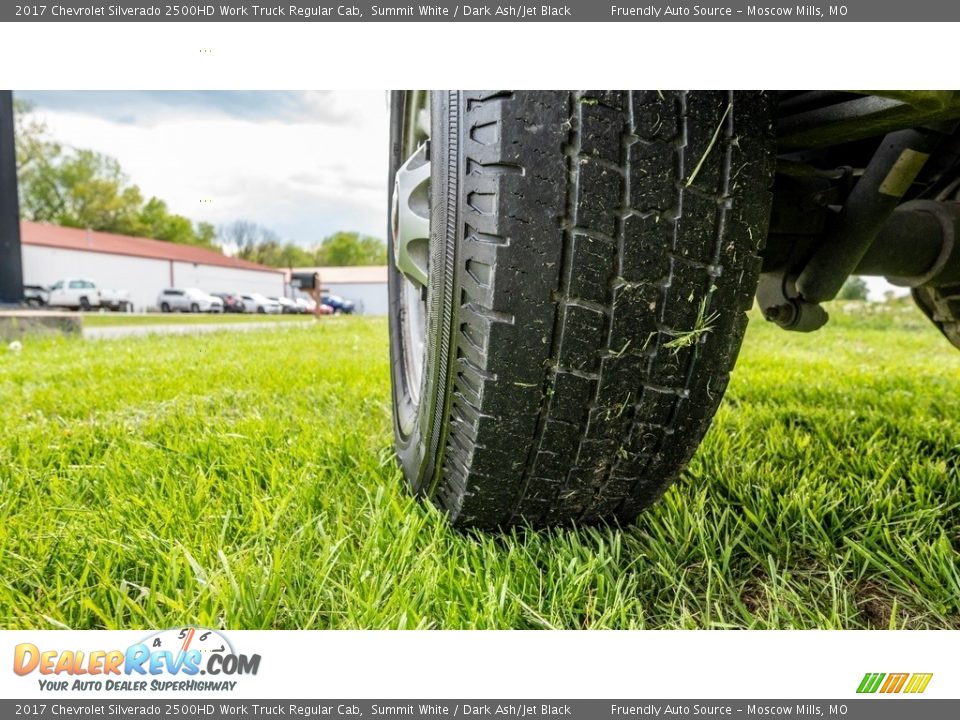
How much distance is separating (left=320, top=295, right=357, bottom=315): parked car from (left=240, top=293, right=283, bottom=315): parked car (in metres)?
3.27

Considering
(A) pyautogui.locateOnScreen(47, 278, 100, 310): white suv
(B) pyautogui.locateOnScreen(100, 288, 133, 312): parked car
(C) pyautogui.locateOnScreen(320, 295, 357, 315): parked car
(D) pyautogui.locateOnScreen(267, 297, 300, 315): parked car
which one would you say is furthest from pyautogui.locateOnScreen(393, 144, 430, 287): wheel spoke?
(C) pyautogui.locateOnScreen(320, 295, 357, 315): parked car

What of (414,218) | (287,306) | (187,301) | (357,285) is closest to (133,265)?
(187,301)

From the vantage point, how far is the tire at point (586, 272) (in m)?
0.58

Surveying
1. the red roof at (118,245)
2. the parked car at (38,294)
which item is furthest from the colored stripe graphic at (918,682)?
the red roof at (118,245)

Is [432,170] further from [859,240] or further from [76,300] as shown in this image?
[76,300]

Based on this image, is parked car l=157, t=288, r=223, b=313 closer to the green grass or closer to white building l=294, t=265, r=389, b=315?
white building l=294, t=265, r=389, b=315

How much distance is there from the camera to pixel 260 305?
21.2 m

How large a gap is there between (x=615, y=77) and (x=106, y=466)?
111 centimetres

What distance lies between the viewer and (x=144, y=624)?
647 mm

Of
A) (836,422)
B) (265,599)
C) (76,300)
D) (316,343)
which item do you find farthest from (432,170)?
(76,300)

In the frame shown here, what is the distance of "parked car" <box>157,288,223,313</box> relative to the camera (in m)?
18.5

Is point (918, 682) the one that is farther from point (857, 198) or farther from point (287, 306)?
point (287, 306)
